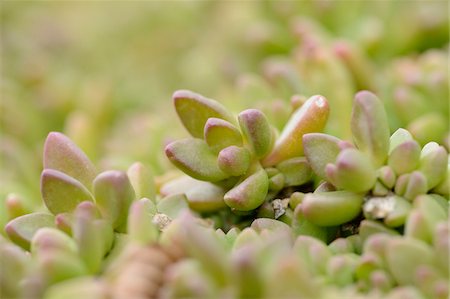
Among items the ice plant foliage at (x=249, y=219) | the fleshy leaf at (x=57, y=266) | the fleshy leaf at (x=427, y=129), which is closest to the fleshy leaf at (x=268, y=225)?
the ice plant foliage at (x=249, y=219)

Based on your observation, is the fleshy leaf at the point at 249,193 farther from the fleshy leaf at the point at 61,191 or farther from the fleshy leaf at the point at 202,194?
the fleshy leaf at the point at 61,191

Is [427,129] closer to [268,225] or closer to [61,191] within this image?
[268,225]

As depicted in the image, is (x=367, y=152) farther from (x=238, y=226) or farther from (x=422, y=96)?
(x=422, y=96)

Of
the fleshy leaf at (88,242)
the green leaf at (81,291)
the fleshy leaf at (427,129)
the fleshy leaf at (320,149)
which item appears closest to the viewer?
the green leaf at (81,291)

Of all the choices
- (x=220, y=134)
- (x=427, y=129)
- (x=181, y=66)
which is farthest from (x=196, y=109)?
(x=181, y=66)

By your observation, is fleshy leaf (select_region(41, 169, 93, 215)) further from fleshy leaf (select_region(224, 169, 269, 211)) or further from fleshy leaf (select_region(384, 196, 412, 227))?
fleshy leaf (select_region(384, 196, 412, 227))

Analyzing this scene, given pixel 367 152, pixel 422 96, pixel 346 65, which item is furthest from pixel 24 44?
pixel 367 152
